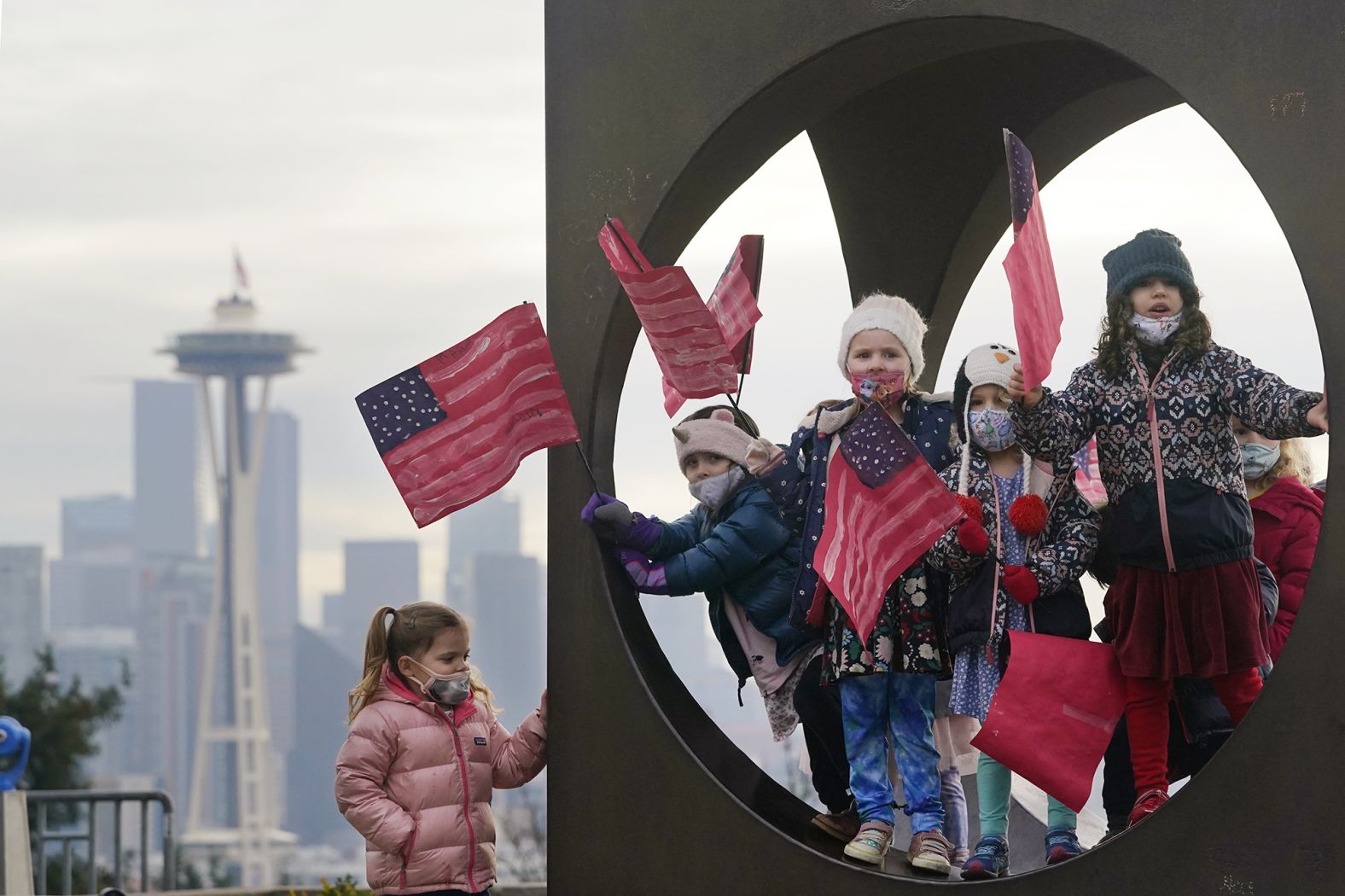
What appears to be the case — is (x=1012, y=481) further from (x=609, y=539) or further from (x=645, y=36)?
(x=645, y=36)

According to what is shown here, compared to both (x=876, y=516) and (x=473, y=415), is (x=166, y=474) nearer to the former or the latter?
(x=473, y=415)

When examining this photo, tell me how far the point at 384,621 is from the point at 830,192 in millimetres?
3235

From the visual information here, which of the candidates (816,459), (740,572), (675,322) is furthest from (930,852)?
(675,322)

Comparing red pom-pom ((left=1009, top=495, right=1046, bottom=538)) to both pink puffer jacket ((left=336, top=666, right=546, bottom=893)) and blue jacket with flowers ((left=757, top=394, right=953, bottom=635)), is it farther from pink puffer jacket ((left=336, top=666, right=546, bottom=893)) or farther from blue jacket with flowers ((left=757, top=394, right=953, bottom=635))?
pink puffer jacket ((left=336, top=666, right=546, bottom=893))

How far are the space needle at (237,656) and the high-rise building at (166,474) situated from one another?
1145 mm

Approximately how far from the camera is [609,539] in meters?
5.66

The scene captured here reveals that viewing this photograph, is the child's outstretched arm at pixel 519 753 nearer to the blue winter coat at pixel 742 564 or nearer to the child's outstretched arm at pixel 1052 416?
the blue winter coat at pixel 742 564

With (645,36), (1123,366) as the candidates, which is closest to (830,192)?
(645,36)

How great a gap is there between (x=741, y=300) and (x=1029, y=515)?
63.7 inches

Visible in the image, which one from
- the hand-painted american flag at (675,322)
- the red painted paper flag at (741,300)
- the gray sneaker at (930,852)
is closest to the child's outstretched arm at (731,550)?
the hand-painted american flag at (675,322)

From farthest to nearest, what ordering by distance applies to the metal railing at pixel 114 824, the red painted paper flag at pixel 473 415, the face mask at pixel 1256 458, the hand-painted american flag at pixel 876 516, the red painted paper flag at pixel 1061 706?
the metal railing at pixel 114 824
the face mask at pixel 1256 458
the red painted paper flag at pixel 473 415
the hand-painted american flag at pixel 876 516
the red painted paper flag at pixel 1061 706

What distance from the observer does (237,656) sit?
54906 millimetres

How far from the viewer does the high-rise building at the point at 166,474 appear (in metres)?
54.5

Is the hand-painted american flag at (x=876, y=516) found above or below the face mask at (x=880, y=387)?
below
